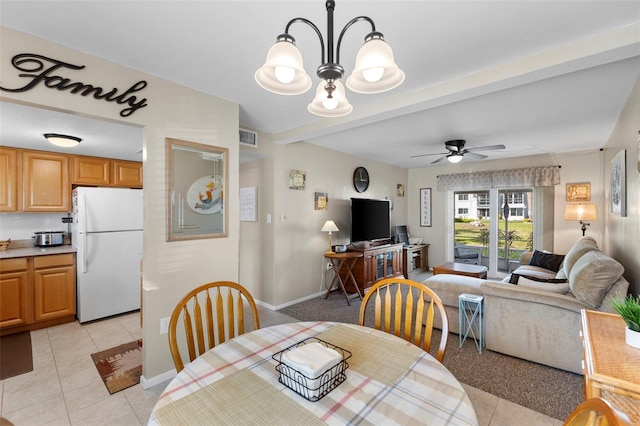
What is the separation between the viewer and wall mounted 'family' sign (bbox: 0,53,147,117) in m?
1.69

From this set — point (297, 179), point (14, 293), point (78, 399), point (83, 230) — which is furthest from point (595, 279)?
point (14, 293)

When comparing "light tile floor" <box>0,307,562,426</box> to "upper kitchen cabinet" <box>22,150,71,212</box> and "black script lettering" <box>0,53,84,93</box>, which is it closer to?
"upper kitchen cabinet" <box>22,150,71,212</box>

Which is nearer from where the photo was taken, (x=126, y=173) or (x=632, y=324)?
(x=632, y=324)

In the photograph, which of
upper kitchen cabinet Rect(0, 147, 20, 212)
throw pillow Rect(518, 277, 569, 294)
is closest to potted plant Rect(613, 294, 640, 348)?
throw pillow Rect(518, 277, 569, 294)

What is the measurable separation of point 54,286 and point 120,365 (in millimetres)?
1742

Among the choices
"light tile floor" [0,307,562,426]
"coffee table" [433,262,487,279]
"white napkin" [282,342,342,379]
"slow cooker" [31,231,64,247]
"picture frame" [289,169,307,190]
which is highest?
"picture frame" [289,169,307,190]

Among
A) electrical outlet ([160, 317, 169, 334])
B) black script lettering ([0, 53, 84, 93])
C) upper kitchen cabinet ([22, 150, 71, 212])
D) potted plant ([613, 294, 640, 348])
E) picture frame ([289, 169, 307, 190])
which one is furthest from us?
picture frame ([289, 169, 307, 190])

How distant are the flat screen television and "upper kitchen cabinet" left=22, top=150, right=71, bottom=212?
4102 millimetres

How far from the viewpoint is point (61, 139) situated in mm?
3146

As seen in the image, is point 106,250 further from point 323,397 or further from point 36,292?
point 323,397

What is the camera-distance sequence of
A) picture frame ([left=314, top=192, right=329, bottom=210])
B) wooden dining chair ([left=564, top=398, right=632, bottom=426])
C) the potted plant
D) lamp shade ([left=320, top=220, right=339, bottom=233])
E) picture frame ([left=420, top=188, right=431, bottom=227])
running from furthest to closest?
picture frame ([left=420, top=188, right=431, bottom=227]), picture frame ([left=314, top=192, right=329, bottom=210]), lamp shade ([left=320, top=220, right=339, bottom=233]), the potted plant, wooden dining chair ([left=564, top=398, right=632, bottom=426])

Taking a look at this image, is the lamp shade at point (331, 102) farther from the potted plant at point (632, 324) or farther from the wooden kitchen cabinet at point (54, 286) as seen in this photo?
the wooden kitchen cabinet at point (54, 286)

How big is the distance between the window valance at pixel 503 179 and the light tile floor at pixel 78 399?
439 centimetres

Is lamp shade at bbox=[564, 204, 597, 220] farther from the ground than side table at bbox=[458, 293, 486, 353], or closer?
farther from the ground
